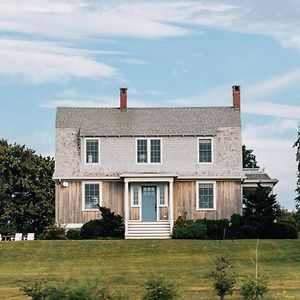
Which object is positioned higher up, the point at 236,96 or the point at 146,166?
the point at 236,96

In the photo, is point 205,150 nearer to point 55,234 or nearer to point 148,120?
point 148,120

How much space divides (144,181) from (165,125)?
4.04m

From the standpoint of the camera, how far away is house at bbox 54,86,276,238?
5119cm

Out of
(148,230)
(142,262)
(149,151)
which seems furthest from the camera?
(149,151)

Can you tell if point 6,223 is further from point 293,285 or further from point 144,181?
point 293,285

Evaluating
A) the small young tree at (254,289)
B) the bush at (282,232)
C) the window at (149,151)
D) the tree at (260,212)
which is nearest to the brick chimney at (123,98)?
the window at (149,151)

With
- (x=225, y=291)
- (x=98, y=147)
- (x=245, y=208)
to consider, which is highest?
(x=98, y=147)

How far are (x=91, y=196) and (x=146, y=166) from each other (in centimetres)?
328

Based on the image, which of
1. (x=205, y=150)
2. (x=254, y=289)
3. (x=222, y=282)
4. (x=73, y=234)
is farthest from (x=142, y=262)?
(x=205, y=150)

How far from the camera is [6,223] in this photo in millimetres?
60219

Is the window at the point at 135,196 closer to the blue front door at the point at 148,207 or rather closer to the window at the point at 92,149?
the blue front door at the point at 148,207

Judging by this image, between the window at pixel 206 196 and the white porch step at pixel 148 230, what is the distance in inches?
92.7

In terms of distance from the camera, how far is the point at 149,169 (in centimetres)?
5175

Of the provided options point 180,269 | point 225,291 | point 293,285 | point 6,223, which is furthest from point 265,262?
point 6,223
